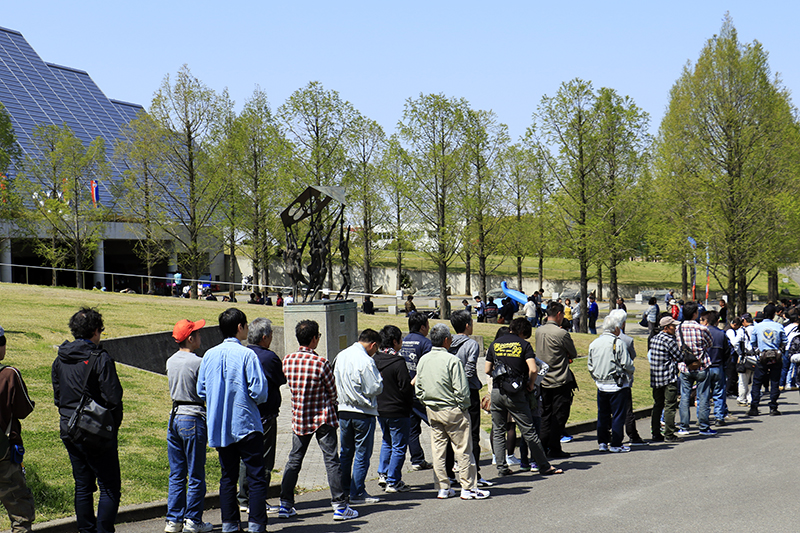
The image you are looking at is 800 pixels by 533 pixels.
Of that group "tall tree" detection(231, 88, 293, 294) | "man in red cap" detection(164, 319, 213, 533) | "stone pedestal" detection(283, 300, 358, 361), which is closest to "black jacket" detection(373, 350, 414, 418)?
"man in red cap" detection(164, 319, 213, 533)

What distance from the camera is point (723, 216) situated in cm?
2808

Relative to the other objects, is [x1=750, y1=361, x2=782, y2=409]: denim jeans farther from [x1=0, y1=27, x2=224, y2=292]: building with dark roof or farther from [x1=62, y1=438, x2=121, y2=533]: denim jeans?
[x1=0, y1=27, x2=224, y2=292]: building with dark roof

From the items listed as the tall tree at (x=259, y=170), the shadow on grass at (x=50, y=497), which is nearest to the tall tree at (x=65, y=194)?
the tall tree at (x=259, y=170)

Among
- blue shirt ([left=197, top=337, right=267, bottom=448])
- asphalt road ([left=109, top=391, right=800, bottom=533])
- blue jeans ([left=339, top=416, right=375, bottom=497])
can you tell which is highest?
blue shirt ([left=197, top=337, right=267, bottom=448])

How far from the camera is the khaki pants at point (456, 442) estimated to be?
7312mm

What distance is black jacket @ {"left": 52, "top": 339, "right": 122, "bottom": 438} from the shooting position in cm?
539

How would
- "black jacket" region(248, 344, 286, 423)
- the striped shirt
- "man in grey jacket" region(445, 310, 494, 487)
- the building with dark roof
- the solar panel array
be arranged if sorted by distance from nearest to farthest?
"black jacket" region(248, 344, 286, 423), "man in grey jacket" region(445, 310, 494, 487), the striped shirt, the building with dark roof, the solar panel array

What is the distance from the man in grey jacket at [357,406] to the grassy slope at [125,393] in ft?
5.19

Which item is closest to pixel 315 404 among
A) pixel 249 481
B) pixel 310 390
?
pixel 310 390

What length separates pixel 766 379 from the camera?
13.8 meters

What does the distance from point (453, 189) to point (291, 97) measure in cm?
968

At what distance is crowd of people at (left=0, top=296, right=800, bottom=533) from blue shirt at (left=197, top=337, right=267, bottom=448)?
11 mm

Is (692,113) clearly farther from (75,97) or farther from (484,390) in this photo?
(75,97)

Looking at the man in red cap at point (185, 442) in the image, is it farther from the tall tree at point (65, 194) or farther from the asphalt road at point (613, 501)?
the tall tree at point (65, 194)
